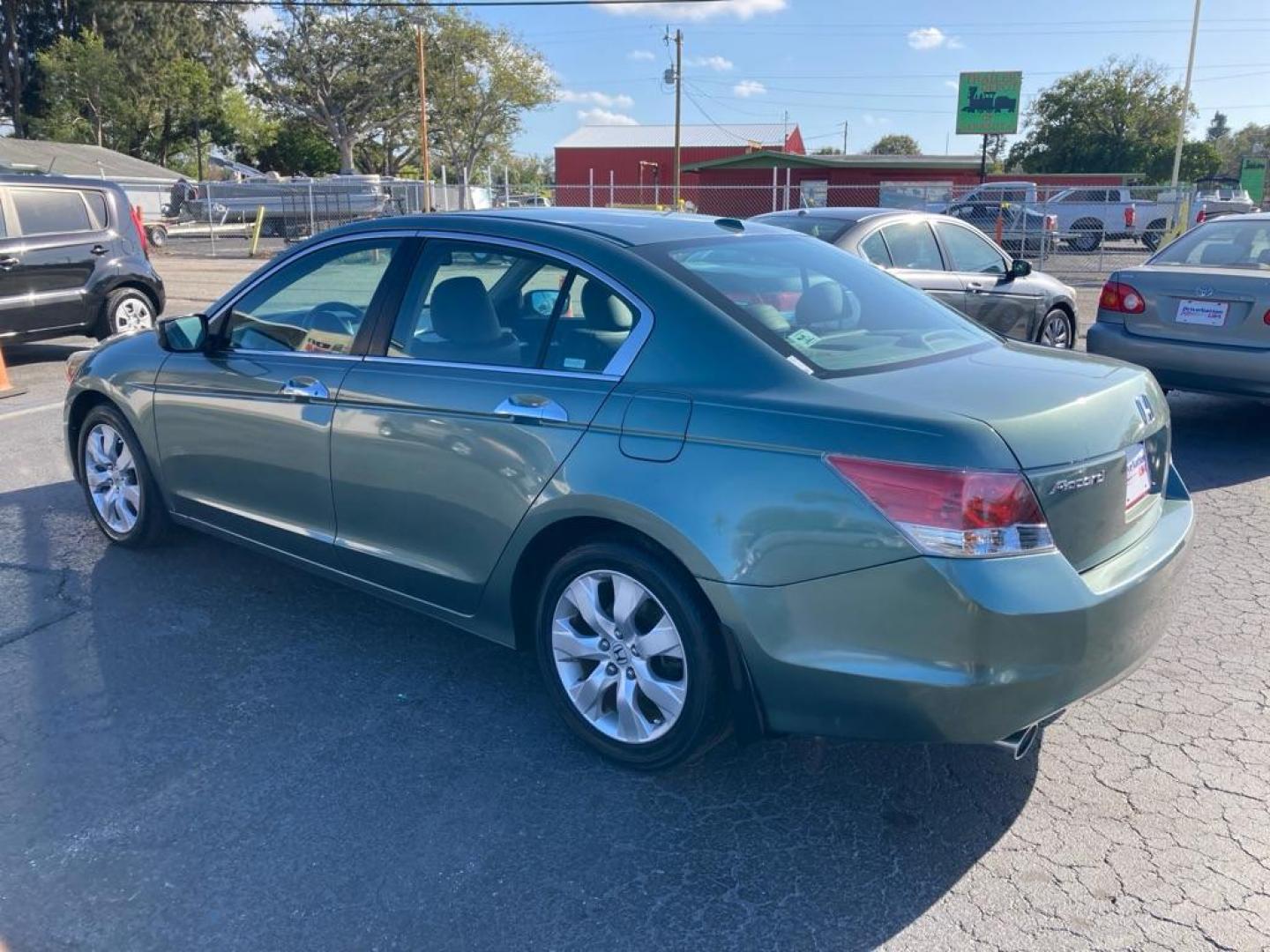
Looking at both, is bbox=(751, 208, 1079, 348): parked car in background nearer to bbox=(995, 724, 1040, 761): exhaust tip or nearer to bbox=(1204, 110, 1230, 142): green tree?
bbox=(995, 724, 1040, 761): exhaust tip

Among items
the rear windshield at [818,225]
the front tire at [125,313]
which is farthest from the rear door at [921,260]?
the front tire at [125,313]

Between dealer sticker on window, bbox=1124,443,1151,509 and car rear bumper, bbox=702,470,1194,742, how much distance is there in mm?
275

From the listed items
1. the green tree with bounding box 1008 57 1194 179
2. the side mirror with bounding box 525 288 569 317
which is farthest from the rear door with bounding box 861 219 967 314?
the green tree with bounding box 1008 57 1194 179

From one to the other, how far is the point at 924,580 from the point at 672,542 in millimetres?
702

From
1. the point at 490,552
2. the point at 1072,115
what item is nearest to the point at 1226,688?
the point at 490,552

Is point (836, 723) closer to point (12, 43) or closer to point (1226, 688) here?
point (1226, 688)

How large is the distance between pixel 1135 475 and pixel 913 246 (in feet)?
17.7

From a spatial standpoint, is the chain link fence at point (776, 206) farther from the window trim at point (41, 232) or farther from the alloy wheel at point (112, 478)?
the alloy wheel at point (112, 478)

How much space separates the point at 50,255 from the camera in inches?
399

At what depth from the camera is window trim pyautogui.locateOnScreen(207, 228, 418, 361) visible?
3896 mm

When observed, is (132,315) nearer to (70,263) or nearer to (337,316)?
(70,263)

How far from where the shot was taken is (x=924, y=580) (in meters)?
2.58

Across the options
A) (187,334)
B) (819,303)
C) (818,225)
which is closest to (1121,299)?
(818,225)

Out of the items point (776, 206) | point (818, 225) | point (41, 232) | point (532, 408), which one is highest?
point (776, 206)
